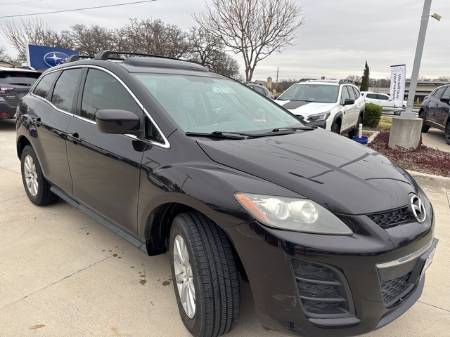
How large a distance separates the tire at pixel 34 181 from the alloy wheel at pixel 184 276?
2.38 m

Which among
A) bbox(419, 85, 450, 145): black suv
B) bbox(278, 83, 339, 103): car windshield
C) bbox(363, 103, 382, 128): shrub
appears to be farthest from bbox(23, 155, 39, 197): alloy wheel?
bbox(363, 103, 382, 128): shrub

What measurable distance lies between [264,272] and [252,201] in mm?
342

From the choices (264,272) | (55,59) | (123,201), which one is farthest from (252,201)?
(55,59)

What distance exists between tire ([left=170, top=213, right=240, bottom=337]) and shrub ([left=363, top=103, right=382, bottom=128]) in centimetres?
1133

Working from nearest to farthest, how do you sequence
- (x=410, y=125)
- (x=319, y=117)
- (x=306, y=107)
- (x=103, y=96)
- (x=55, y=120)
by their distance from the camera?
(x=103, y=96)
(x=55, y=120)
(x=319, y=117)
(x=410, y=125)
(x=306, y=107)

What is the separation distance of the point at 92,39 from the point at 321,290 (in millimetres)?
41168

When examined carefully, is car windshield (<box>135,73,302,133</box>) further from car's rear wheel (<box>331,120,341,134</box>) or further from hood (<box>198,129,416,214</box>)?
car's rear wheel (<box>331,120,341,134</box>)

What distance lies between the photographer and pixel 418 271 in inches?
79.7

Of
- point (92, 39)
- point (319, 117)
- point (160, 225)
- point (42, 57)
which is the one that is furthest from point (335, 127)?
point (92, 39)

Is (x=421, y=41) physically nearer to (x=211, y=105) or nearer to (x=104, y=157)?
(x=211, y=105)

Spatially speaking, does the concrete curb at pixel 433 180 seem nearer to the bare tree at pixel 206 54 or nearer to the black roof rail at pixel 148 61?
the black roof rail at pixel 148 61

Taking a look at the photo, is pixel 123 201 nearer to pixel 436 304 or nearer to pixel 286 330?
pixel 286 330

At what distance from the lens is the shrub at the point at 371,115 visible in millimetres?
12062

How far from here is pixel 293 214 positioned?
177cm
